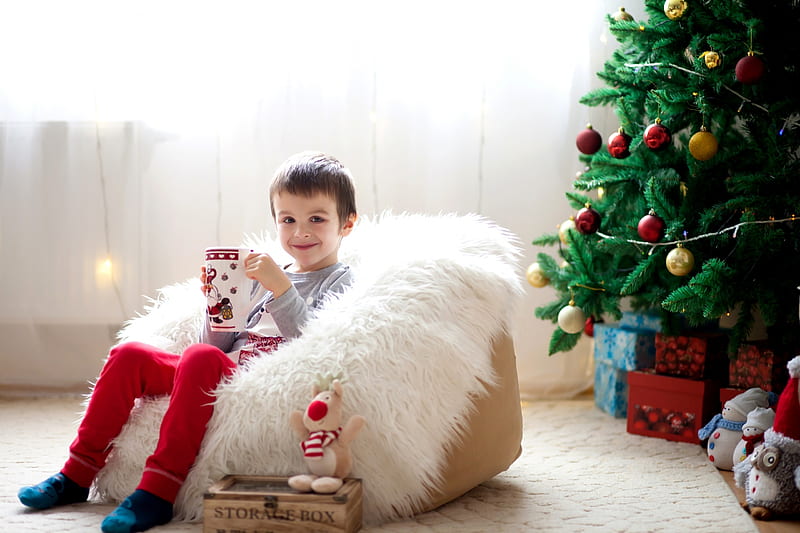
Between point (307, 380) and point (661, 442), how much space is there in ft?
3.72

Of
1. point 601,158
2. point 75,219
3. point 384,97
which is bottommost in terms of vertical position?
point 75,219

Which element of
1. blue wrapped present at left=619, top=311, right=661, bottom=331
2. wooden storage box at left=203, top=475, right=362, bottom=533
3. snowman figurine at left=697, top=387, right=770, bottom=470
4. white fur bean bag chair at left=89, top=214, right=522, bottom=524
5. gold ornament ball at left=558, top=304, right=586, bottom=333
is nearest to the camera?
wooden storage box at left=203, top=475, right=362, bottom=533

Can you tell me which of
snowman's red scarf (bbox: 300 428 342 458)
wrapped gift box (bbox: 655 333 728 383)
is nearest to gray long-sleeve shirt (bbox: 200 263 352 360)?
snowman's red scarf (bbox: 300 428 342 458)

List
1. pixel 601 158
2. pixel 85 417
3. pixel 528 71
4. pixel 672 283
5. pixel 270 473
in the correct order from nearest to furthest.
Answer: pixel 270 473 < pixel 85 417 < pixel 672 283 < pixel 601 158 < pixel 528 71

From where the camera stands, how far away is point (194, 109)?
2.71 metres

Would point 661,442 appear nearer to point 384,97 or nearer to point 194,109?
point 384,97

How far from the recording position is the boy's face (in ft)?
5.78

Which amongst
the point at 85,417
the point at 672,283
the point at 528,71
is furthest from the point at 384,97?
the point at 85,417

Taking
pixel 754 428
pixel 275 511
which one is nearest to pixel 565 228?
pixel 754 428

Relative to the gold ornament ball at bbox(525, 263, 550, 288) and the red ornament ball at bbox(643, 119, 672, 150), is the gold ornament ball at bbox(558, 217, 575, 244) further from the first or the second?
the red ornament ball at bbox(643, 119, 672, 150)

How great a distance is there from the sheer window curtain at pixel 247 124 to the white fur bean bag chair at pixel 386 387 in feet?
3.28

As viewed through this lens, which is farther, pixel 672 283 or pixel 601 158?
pixel 601 158

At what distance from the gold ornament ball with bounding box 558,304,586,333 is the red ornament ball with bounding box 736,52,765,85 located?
2.40 feet

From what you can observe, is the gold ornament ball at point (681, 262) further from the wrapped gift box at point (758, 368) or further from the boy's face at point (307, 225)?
the boy's face at point (307, 225)
